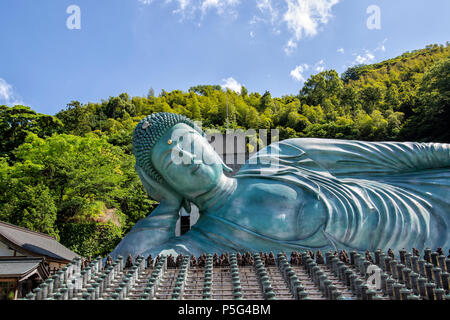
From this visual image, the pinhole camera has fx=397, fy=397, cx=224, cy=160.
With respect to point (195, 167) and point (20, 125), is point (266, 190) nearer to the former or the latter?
point (195, 167)

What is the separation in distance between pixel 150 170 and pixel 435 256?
4795 mm

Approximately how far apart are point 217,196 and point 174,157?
1.13 meters

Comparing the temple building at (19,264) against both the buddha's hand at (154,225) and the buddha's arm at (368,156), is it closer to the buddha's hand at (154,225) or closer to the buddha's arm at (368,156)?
the buddha's hand at (154,225)

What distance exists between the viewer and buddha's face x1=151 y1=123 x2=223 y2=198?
7.19m

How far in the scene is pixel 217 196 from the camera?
7.56 meters

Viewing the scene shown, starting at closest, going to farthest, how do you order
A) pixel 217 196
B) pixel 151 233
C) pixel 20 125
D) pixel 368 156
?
pixel 151 233 < pixel 217 196 < pixel 368 156 < pixel 20 125

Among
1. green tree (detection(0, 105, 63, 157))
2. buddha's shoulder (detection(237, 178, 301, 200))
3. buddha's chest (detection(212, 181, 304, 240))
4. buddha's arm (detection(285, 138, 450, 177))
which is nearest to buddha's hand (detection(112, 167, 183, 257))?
buddha's chest (detection(212, 181, 304, 240))

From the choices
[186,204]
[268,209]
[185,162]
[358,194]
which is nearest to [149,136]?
[185,162]

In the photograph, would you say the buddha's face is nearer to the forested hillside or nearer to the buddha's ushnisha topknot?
the buddha's ushnisha topknot

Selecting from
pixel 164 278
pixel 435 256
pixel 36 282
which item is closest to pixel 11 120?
pixel 36 282

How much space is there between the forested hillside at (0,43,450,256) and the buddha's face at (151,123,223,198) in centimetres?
847

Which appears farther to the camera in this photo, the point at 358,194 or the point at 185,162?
the point at 358,194

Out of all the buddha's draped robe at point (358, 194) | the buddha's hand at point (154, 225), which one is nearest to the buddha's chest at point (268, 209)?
the buddha's draped robe at point (358, 194)
